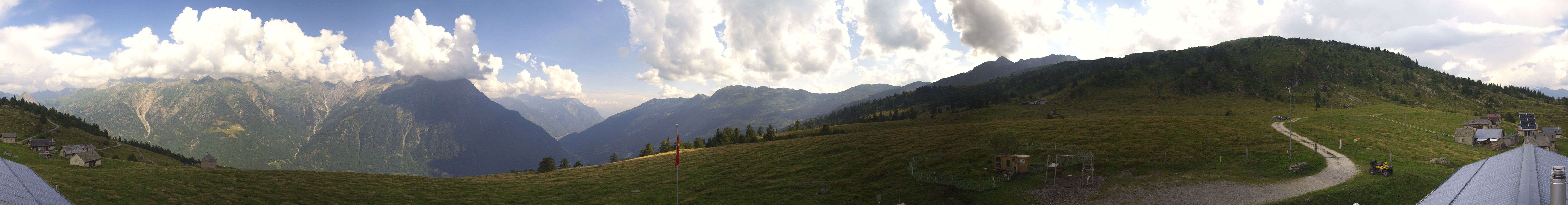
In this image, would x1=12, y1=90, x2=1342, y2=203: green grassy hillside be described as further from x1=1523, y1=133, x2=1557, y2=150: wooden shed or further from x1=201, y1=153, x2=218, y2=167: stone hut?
x1=1523, y1=133, x2=1557, y2=150: wooden shed

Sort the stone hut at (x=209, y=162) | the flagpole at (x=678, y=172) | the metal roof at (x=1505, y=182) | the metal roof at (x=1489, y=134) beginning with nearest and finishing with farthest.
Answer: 1. the metal roof at (x=1505, y=182)
2. the flagpole at (x=678, y=172)
3. the metal roof at (x=1489, y=134)
4. the stone hut at (x=209, y=162)

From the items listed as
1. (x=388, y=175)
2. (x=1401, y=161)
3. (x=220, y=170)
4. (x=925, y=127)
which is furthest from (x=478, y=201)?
(x=925, y=127)

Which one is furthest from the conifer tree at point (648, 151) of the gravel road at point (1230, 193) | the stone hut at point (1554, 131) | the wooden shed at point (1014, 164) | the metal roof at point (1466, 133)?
the stone hut at point (1554, 131)

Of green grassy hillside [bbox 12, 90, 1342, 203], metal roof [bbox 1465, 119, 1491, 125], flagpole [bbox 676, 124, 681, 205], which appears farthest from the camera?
metal roof [bbox 1465, 119, 1491, 125]

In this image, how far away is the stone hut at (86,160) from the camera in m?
82.9

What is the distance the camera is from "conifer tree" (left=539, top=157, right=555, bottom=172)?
126250 millimetres

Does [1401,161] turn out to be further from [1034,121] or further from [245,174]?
[245,174]

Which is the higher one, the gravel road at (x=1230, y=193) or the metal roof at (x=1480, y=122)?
the metal roof at (x=1480, y=122)

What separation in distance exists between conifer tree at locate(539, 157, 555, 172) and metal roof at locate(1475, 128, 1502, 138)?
159195 millimetres

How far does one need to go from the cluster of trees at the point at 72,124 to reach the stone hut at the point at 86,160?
97212 millimetres

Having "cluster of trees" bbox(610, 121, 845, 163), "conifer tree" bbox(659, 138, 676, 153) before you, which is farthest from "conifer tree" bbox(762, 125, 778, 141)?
"conifer tree" bbox(659, 138, 676, 153)

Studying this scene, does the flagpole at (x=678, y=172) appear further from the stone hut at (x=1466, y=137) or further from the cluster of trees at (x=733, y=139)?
the stone hut at (x=1466, y=137)

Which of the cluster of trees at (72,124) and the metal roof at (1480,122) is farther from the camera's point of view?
the cluster of trees at (72,124)

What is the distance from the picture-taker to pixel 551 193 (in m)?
54.7
